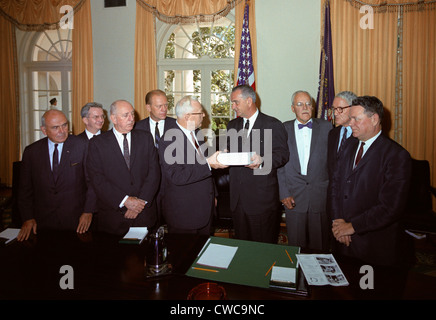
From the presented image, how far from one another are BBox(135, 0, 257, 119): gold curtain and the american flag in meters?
0.10

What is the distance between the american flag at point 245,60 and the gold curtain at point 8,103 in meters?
5.00

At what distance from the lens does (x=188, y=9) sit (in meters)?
5.24

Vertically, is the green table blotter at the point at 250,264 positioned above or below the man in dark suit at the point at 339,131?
below

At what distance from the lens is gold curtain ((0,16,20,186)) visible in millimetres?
6398

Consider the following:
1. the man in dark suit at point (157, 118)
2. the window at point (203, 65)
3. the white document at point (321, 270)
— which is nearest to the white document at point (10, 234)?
the man in dark suit at point (157, 118)

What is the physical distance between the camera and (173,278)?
1.55m

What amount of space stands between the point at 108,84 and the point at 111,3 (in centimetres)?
151

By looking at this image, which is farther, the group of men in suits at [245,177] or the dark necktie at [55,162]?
the dark necktie at [55,162]

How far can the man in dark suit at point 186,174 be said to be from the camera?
2477 mm

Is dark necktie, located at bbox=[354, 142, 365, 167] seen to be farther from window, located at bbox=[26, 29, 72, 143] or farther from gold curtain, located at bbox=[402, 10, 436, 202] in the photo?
window, located at bbox=[26, 29, 72, 143]

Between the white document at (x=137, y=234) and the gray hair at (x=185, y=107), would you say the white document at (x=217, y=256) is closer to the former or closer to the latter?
the white document at (x=137, y=234)

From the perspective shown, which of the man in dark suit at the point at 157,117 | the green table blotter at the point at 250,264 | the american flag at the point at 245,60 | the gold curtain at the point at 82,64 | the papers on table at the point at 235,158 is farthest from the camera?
the gold curtain at the point at 82,64

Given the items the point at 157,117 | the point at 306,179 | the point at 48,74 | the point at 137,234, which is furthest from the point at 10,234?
the point at 48,74

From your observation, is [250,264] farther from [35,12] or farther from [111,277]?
[35,12]
